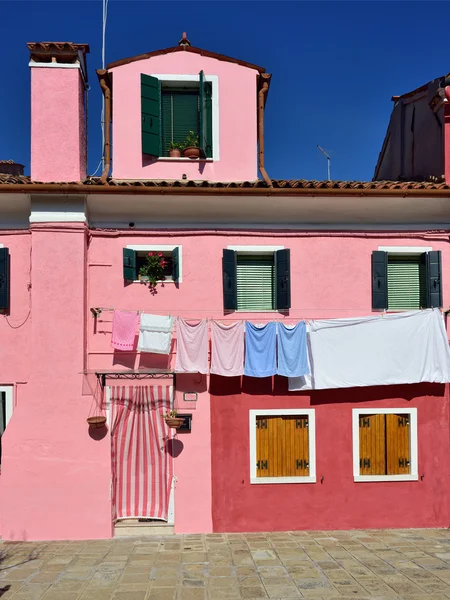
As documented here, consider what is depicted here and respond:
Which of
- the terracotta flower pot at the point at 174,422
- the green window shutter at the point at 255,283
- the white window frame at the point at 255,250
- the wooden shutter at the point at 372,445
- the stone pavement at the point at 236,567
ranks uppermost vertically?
the white window frame at the point at 255,250

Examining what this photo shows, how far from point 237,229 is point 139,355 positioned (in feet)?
10.3

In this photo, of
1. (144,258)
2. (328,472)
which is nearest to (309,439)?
(328,472)

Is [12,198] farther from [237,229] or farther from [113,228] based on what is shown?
[237,229]

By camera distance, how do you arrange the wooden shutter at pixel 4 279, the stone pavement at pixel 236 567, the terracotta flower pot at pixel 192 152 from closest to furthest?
1. the stone pavement at pixel 236 567
2. the wooden shutter at pixel 4 279
3. the terracotta flower pot at pixel 192 152

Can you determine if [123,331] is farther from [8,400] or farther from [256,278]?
[256,278]

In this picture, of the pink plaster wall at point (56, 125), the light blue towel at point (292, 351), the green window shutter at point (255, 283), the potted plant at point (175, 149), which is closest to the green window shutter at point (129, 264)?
the pink plaster wall at point (56, 125)

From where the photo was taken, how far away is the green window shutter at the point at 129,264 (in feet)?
32.4

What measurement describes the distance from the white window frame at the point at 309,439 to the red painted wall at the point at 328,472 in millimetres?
96

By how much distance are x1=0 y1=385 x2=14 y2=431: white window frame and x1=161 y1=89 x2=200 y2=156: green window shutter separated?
5.84 m

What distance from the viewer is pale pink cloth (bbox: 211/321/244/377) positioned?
31.8ft

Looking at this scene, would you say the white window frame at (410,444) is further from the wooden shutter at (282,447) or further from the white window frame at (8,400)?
the white window frame at (8,400)

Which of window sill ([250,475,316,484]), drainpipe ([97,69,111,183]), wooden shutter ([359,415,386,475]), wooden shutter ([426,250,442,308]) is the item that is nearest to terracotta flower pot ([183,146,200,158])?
drainpipe ([97,69,111,183])

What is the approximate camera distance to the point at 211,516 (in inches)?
384

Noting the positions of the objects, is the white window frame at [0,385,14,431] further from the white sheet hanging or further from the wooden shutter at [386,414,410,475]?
the wooden shutter at [386,414,410,475]
